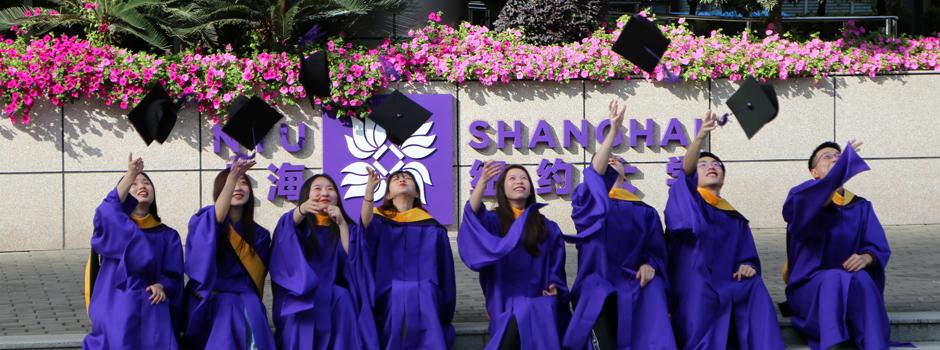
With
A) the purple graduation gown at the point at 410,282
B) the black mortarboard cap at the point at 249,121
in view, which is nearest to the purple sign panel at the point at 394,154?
the black mortarboard cap at the point at 249,121

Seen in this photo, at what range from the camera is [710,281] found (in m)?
8.36

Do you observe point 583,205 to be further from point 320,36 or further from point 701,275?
point 320,36

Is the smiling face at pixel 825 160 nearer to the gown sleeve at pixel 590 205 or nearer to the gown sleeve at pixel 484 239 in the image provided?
the gown sleeve at pixel 590 205

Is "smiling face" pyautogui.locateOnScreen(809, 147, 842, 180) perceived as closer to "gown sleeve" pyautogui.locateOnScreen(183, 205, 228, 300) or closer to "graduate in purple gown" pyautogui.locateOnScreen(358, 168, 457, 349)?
"graduate in purple gown" pyautogui.locateOnScreen(358, 168, 457, 349)

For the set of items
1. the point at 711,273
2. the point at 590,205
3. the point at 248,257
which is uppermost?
the point at 590,205

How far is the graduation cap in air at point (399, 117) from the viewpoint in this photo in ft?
28.7

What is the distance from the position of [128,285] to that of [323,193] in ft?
4.13

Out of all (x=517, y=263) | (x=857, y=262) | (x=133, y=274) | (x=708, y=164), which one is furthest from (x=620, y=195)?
(x=133, y=274)

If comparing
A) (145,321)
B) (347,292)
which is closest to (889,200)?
(347,292)

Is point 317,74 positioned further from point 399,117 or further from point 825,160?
point 825,160

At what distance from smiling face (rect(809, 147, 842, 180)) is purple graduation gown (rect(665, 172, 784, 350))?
2.00ft

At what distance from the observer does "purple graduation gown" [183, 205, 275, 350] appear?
7914 millimetres

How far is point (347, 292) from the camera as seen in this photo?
8180mm

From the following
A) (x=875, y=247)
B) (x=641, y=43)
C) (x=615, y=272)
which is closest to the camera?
(x=615, y=272)
